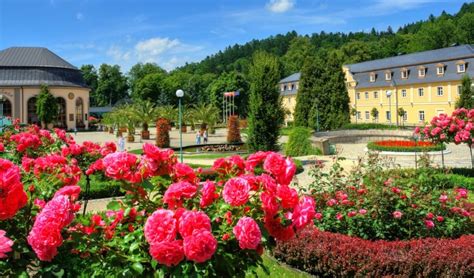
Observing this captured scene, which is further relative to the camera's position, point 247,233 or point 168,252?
point 247,233

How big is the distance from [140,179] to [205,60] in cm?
12228

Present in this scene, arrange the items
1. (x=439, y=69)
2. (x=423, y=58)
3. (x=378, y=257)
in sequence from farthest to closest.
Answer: (x=423, y=58) → (x=439, y=69) → (x=378, y=257)

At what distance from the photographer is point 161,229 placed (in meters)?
A: 2.10

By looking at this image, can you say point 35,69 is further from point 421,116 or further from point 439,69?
point 439,69

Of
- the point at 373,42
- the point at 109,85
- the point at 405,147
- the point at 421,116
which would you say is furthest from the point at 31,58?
the point at 373,42

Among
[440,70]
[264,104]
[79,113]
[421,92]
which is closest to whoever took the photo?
[264,104]

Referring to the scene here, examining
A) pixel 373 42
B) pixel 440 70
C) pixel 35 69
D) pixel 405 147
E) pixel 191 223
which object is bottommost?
pixel 405 147

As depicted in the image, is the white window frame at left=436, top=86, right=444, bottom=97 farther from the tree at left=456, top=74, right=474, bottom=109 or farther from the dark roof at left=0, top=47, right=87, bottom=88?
the dark roof at left=0, top=47, right=87, bottom=88

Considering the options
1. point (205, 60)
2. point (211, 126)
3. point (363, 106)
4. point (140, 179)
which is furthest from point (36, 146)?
point (205, 60)

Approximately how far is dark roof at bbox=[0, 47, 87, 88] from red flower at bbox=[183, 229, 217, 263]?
52.7 meters

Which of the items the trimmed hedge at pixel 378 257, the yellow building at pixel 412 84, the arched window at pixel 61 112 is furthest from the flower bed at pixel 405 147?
the arched window at pixel 61 112

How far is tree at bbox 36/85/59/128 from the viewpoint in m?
46.7

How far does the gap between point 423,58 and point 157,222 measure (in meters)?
51.2

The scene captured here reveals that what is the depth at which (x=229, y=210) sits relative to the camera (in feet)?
7.97
